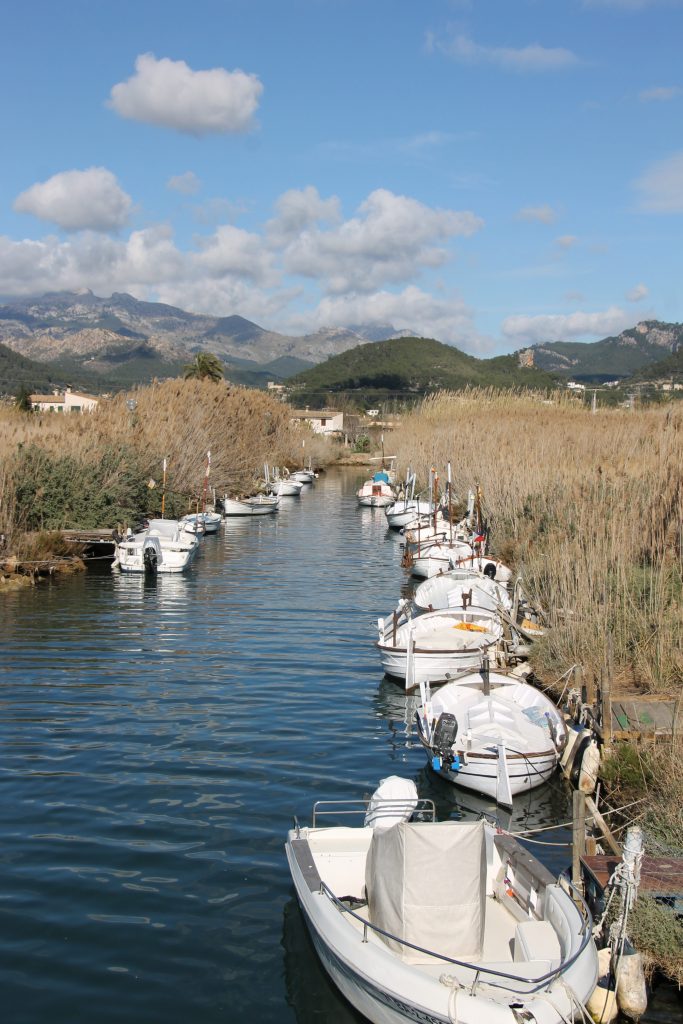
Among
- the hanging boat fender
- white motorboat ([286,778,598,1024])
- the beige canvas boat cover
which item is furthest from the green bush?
the beige canvas boat cover

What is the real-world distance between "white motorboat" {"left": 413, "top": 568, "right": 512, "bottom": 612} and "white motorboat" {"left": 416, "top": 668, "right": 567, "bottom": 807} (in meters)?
7.64

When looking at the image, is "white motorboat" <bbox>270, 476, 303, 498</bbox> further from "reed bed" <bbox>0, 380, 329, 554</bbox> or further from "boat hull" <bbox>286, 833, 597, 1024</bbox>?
"boat hull" <bbox>286, 833, 597, 1024</bbox>

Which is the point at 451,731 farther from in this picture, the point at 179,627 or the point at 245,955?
the point at 179,627

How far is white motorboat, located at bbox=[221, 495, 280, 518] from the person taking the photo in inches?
2410

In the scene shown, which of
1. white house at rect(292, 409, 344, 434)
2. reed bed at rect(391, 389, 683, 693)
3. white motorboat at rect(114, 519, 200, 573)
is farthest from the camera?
white house at rect(292, 409, 344, 434)

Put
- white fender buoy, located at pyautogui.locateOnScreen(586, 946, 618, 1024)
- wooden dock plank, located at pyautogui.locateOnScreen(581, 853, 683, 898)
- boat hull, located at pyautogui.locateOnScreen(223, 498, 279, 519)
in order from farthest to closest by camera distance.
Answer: boat hull, located at pyautogui.locateOnScreen(223, 498, 279, 519) < wooden dock plank, located at pyautogui.locateOnScreen(581, 853, 683, 898) < white fender buoy, located at pyautogui.locateOnScreen(586, 946, 618, 1024)

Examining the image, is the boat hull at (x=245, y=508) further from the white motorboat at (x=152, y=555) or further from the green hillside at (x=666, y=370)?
the green hillside at (x=666, y=370)

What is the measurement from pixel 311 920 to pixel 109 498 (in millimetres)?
34601

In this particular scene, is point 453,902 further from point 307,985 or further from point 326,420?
point 326,420

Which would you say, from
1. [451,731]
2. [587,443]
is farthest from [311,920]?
[587,443]

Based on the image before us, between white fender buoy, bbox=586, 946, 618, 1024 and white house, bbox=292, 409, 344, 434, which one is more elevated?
white house, bbox=292, 409, 344, 434

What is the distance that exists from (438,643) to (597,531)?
4357mm

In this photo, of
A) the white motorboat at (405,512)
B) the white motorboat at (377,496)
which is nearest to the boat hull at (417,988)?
the white motorboat at (405,512)

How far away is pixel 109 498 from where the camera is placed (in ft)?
141
